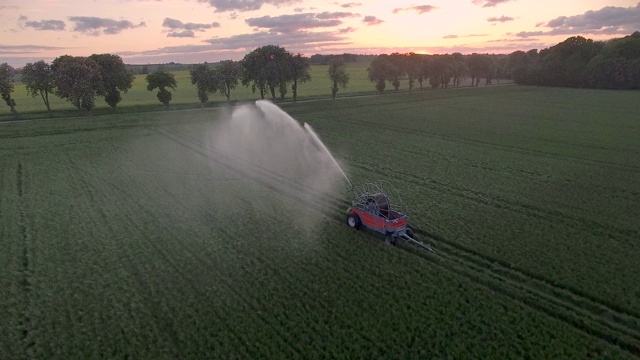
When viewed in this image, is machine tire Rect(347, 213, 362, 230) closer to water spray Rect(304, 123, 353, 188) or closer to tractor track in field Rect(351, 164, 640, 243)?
water spray Rect(304, 123, 353, 188)

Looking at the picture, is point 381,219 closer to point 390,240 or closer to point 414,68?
point 390,240

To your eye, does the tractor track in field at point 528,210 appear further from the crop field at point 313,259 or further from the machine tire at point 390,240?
the machine tire at point 390,240

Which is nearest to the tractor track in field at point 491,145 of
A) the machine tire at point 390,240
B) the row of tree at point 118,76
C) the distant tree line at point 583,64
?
the machine tire at point 390,240

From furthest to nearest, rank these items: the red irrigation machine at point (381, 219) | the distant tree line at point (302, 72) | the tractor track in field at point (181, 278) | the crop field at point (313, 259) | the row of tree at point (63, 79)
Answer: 1. the distant tree line at point (302, 72)
2. the row of tree at point (63, 79)
3. the red irrigation machine at point (381, 219)
4. the tractor track in field at point (181, 278)
5. the crop field at point (313, 259)

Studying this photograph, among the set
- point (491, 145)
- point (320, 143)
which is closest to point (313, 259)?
point (320, 143)

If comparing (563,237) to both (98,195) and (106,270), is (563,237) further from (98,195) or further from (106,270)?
(98,195)

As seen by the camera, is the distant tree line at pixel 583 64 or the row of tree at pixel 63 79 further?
the distant tree line at pixel 583 64

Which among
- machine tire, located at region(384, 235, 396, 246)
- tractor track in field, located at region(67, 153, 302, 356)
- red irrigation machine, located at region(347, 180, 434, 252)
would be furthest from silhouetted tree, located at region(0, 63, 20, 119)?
machine tire, located at region(384, 235, 396, 246)
